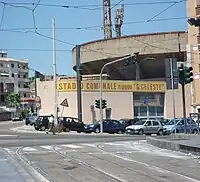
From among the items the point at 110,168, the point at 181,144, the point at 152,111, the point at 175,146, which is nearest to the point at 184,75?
the point at 175,146

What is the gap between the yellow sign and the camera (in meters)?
55.3

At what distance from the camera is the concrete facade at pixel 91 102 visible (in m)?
55.2

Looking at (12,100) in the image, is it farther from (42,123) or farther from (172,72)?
(172,72)

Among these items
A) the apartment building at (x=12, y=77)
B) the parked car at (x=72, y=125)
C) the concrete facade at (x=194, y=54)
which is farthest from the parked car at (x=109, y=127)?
the apartment building at (x=12, y=77)

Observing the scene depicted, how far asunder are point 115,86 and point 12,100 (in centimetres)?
6508

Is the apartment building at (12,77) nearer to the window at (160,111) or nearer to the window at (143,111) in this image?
the window at (143,111)

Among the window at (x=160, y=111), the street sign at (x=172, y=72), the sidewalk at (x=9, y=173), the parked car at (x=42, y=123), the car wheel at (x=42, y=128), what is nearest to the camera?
the sidewalk at (x=9, y=173)

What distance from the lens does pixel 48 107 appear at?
194 ft

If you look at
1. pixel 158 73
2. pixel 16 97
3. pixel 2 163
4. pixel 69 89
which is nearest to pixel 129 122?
pixel 69 89

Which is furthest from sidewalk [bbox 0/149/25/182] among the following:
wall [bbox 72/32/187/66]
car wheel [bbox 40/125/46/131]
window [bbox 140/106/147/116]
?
wall [bbox 72/32/187/66]

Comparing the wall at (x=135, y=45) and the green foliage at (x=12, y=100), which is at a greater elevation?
the wall at (x=135, y=45)

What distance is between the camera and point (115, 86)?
58562mm

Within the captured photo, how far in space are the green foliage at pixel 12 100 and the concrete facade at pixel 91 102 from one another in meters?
59.0

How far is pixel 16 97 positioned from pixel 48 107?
6521 cm
